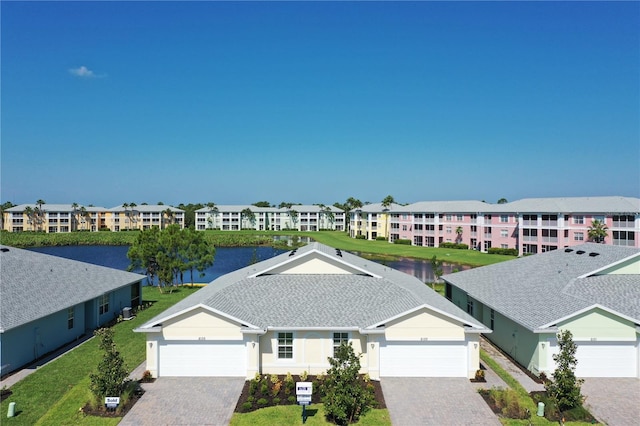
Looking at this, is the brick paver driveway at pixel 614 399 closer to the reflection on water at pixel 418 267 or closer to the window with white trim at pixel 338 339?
the window with white trim at pixel 338 339

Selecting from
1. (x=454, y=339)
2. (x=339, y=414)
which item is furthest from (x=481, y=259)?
(x=339, y=414)

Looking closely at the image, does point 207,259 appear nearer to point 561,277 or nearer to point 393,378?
point 393,378

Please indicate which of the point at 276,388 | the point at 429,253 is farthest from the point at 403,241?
the point at 276,388

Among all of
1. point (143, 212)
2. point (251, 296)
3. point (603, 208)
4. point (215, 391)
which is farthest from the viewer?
point (143, 212)

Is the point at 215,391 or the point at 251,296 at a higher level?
the point at 251,296

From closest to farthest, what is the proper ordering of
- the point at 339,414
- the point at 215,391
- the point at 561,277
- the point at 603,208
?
the point at 339,414 < the point at 215,391 < the point at 561,277 < the point at 603,208

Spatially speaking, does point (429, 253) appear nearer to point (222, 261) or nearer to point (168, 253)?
point (222, 261)
